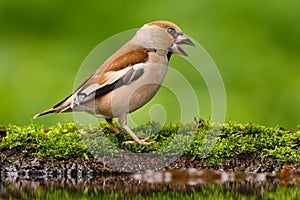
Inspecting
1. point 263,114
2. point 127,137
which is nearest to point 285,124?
point 263,114

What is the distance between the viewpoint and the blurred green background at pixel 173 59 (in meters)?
13.3

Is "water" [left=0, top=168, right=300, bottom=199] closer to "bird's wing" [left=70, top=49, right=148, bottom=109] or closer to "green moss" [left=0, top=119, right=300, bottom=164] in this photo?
"green moss" [left=0, top=119, right=300, bottom=164]

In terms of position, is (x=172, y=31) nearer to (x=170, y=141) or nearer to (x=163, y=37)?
(x=163, y=37)

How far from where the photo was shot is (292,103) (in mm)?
13227

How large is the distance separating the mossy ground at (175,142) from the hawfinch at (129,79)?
0.22 metres

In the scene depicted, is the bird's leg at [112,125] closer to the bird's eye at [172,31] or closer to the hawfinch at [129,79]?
the hawfinch at [129,79]

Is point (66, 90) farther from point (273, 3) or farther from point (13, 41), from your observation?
point (273, 3)

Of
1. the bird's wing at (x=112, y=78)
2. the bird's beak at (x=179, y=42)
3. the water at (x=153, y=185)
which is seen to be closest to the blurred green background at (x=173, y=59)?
the bird's beak at (x=179, y=42)

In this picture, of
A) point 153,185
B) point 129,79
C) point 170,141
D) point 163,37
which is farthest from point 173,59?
point 153,185

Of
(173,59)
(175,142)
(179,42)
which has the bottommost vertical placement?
(175,142)

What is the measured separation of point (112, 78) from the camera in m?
8.95

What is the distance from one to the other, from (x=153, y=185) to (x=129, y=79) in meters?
1.24

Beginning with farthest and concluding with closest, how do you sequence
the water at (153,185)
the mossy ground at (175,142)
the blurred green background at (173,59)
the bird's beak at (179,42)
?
the blurred green background at (173,59) → the bird's beak at (179,42) → the mossy ground at (175,142) → the water at (153,185)

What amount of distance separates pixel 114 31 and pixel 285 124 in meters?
4.09
